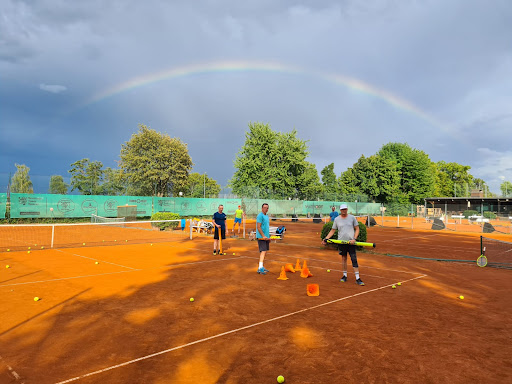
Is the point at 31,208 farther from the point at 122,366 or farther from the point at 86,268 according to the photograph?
the point at 122,366

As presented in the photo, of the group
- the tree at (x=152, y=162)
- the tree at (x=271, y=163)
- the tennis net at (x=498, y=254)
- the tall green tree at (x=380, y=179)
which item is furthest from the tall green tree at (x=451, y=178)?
the tennis net at (x=498, y=254)

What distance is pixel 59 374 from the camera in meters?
3.77

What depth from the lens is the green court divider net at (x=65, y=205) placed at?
25.7 m

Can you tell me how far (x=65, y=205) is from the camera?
1110 inches

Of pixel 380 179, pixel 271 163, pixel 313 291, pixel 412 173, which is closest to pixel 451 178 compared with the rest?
pixel 412 173

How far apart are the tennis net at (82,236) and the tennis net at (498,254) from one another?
1546 centimetres

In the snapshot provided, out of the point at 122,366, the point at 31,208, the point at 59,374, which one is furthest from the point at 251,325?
the point at 31,208

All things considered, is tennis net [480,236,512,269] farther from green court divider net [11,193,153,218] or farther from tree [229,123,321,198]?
tree [229,123,321,198]

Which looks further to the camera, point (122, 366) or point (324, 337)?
point (324, 337)

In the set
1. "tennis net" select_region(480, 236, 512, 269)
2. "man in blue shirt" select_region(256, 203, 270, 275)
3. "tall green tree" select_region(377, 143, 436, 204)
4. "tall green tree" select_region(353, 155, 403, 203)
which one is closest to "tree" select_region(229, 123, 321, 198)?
"tall green tree" select_region(353, 155, 403, 203)

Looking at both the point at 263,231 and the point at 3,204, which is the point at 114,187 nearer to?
the point at 3,204

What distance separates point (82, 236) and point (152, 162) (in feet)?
105

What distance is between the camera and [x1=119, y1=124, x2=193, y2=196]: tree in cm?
5100

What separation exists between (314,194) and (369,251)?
36.1 metres
